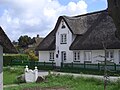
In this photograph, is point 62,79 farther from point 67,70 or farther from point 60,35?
point 60,35

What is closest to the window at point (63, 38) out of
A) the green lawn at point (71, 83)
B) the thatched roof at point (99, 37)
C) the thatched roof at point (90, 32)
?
the thatched roof at point (90, 32)

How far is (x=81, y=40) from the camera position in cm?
4447

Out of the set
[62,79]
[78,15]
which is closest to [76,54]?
[78,15]

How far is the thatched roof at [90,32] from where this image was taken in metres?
39.7

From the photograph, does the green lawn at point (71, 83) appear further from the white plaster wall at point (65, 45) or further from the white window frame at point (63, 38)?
the white window frame at point (63, 38)

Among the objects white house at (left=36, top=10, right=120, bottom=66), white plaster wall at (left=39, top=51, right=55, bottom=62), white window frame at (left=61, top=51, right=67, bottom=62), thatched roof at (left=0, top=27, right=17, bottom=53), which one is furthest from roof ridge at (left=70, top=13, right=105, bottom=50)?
thatched roof at (left=0, top=27, right=17, bottom=53)

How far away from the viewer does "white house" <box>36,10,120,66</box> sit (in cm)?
3988

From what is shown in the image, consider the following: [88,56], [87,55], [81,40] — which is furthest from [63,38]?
[88,56]

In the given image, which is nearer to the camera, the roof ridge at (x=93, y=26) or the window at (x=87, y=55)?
the window at (x=87, y=55)

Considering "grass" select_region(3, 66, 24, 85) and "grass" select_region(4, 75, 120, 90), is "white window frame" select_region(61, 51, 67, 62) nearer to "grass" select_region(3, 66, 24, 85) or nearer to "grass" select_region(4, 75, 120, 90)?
"grass" select_region(3, 66, 24, 85)

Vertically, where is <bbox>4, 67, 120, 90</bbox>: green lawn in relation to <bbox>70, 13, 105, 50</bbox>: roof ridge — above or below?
below

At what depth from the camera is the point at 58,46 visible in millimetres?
48625

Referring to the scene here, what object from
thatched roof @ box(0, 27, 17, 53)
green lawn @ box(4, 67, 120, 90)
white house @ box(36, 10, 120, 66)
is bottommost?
green lawn @ box(4, 67, 120, 90)

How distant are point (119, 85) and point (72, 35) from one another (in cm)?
2605
